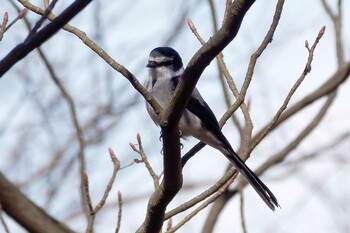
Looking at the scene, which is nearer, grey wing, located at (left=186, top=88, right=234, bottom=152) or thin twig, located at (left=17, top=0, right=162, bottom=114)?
thin twig, located at (left=17, top=0, right=162, bottom=114)

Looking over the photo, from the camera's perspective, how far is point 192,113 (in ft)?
12.2

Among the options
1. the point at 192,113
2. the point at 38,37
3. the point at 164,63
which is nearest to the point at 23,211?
the point at 192,113

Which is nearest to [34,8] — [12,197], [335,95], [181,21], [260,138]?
[260,138]

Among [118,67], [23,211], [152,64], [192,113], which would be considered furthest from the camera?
[152,64]

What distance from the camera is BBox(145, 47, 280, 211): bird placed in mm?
3398

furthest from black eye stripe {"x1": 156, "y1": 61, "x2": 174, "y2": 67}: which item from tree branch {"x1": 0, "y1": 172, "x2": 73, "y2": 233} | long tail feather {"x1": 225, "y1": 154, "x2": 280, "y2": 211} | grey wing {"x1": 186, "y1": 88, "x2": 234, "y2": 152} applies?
tree branch {"x1": 0, "y1": 172, "x2": 73, "y2": 233}

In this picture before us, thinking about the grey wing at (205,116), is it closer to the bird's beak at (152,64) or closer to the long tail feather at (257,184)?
the long tail feather at (257,184)

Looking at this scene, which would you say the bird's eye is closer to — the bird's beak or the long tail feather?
the bird's beak

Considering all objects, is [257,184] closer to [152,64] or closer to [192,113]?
[192,113]

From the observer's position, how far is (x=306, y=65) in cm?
282

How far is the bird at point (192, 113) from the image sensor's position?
3.40 meters

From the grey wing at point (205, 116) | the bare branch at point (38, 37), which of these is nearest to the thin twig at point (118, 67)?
the bare branch at point (38, 37)

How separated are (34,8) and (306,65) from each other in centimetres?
113

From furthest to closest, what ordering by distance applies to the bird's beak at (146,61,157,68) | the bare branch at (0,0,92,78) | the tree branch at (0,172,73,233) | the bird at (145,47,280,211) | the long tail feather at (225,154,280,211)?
the bird's beak at (146,61,157,68) < the tree branch at (0,172,73,233) < the bird at (145,47,280,211) < the long tail feather at (225,154,280,211) < the bare branch at (0,0,92,78)
